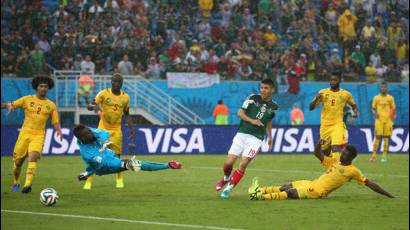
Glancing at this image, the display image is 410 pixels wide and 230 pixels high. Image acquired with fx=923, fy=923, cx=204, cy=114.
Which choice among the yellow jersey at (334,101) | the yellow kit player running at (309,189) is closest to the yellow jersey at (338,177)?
the yellow kit player running at (309,189)

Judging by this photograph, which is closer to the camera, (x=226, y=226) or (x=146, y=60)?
(x=226, y=226)

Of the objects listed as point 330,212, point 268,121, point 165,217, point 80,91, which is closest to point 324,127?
point 268,121

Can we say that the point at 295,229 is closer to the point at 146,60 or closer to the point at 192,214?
the point at 192,214

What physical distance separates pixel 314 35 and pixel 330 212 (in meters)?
23.7

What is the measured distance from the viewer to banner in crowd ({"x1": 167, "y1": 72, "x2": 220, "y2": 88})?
1382 inches

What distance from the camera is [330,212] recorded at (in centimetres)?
1459

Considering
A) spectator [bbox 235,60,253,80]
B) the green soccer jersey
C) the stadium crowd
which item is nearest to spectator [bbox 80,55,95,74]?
the stadium crowd

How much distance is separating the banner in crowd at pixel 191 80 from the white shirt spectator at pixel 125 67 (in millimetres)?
1632

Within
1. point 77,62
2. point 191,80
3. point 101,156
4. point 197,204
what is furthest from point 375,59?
point 101,156

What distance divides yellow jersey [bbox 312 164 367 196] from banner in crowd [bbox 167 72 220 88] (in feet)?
62.8

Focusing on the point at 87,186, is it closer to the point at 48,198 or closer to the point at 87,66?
the point at 48,198

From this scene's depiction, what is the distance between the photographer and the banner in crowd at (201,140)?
3014 centimetres

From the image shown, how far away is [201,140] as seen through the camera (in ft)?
104

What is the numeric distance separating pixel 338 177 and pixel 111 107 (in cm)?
A: 521
